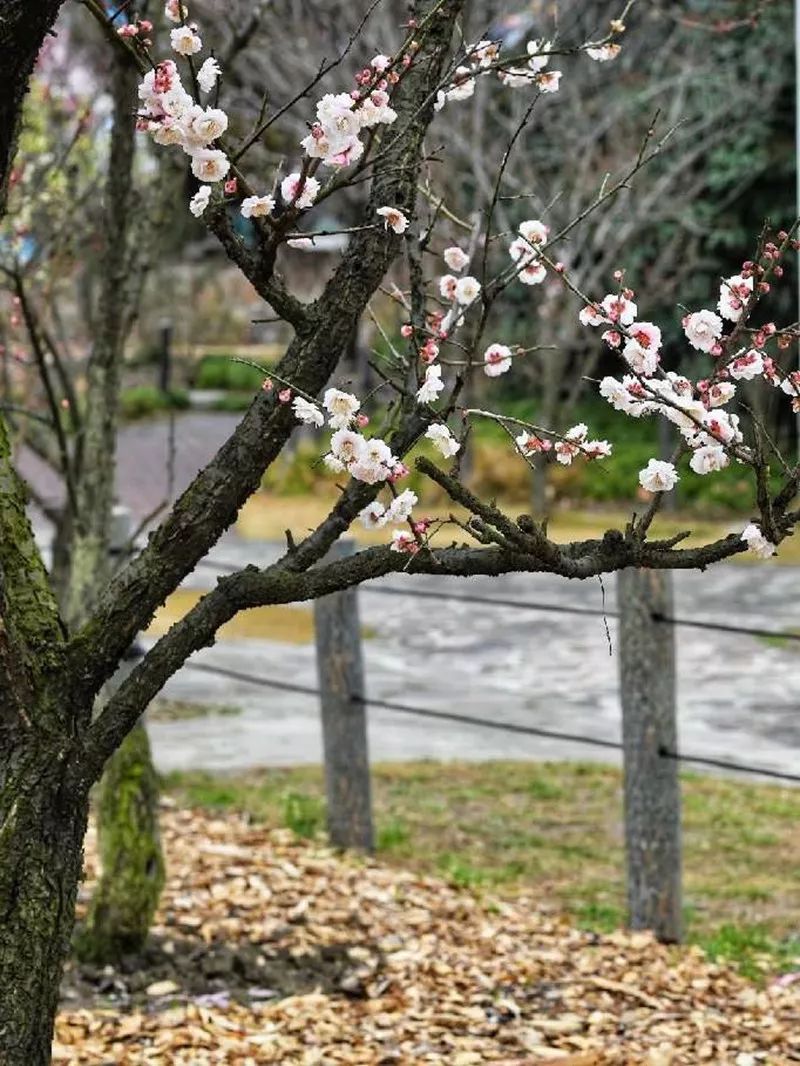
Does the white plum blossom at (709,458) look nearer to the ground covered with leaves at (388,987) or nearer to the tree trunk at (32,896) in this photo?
the tree trunk at (32,896)

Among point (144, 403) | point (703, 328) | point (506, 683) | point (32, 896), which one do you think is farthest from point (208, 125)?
point (144, 403)

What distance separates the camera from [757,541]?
285 centimetres

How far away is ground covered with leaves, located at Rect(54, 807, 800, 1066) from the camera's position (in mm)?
4453

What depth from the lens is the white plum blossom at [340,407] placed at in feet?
8.86

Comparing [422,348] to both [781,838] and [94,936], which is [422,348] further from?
[781,838]

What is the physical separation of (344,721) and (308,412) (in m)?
3.91

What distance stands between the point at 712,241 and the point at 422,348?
16657mm

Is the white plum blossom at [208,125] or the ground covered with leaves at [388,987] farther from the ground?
the white plum blossom at [208,125]

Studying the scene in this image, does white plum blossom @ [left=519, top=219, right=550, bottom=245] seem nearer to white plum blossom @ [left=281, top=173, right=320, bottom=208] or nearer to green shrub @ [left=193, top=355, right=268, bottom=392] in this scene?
white plum blossom @ [left=281, top=173, right=320, bottom=208]

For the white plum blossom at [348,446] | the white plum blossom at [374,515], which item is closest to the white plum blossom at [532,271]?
→ the white plum blossom at [374,515]

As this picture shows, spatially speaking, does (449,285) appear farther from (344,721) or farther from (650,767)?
(344,721)

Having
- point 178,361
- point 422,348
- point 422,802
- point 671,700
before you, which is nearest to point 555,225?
point 178,361

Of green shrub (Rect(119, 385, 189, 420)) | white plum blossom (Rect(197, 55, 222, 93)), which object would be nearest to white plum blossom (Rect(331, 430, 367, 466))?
white plum blossom (Rect(197, 55, 222, 93))

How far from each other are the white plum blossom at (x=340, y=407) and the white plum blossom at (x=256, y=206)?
0.29m
